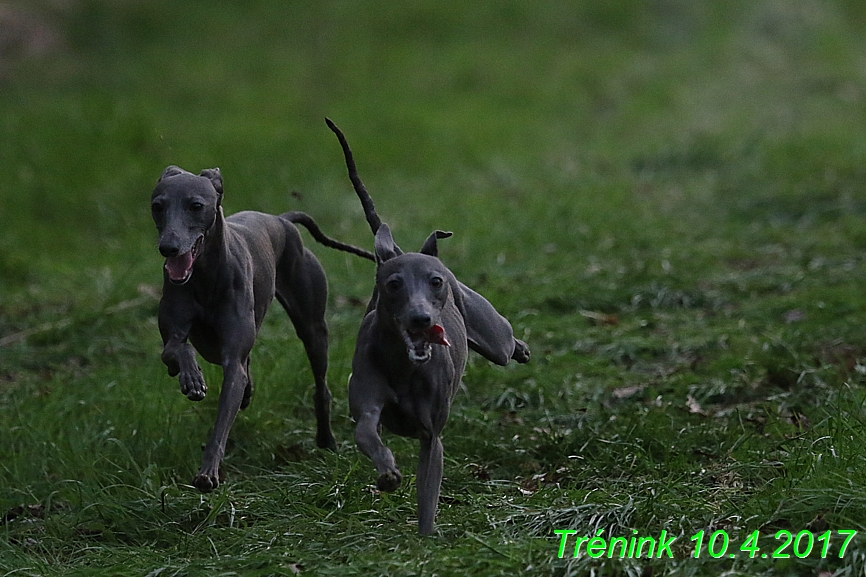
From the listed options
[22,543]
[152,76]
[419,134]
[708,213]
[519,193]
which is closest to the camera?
[22,543]

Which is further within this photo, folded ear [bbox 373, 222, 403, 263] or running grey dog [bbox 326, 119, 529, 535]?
folded ear [bbox 373, 222, 403, 263]

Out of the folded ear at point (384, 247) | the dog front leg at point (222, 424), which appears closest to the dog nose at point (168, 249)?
the dog front leg at point (222, 424)

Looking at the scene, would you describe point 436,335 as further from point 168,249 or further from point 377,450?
point 168,249

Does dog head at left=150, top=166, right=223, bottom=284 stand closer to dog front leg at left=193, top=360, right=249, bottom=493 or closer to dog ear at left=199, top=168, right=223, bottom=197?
dog ear at left=199, top=168, right=223, bottom=197

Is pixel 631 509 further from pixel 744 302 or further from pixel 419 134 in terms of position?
pixel 419 134

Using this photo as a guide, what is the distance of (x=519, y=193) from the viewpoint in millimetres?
12188

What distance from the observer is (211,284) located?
5.09 metres

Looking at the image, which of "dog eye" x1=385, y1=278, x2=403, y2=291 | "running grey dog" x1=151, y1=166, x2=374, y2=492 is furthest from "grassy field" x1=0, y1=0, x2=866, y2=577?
"dog eye" x1=385, y1=278, x2=403, y2=291

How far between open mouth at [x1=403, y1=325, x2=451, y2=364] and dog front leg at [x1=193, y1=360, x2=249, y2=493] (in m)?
0.88

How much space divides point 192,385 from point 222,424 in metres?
0.23

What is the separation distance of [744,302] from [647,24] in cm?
1318

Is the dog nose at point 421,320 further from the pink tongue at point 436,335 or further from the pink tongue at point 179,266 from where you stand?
the pink tongue at point 179,266

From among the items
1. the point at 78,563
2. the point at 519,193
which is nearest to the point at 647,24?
the point at 519,193

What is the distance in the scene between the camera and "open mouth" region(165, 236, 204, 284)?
4.74 metres
